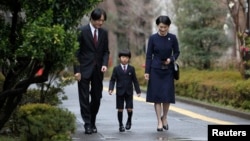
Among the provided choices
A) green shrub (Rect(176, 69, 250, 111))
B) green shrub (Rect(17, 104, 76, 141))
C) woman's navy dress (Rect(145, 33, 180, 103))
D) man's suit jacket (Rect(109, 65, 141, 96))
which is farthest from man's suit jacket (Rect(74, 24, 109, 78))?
green shrub (Rect(176, 69, 250, 111))

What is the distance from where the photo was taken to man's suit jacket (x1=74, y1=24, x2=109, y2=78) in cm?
1103

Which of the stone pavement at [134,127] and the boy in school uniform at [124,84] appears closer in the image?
the stone pavement at [134,127]

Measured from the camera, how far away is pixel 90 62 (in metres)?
11.1

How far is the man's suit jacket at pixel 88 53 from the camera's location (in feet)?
36.2

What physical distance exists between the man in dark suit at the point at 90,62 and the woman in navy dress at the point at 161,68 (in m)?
1.02

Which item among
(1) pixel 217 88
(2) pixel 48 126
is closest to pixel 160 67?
(2) pixel 48 126

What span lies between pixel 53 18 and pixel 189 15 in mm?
18329

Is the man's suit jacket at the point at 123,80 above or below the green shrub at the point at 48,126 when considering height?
above

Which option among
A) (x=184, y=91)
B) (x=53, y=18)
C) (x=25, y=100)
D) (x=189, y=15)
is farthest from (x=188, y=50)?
(x=53, y=18)

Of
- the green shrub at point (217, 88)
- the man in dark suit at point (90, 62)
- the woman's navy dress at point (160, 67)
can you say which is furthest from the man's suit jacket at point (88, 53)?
the green shrub at point (217, 88)

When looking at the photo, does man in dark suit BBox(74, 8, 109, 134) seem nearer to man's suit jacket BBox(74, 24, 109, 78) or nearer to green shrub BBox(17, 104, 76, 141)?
man's suit jacket BBox(74, 24, 109, 78)

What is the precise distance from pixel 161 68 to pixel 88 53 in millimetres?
1433

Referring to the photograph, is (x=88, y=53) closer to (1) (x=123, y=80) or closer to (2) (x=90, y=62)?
(2) (x=90, y=62)

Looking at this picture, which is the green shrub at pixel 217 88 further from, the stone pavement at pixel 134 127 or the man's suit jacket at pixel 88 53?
the man's suit jacket at pixel 88 53
